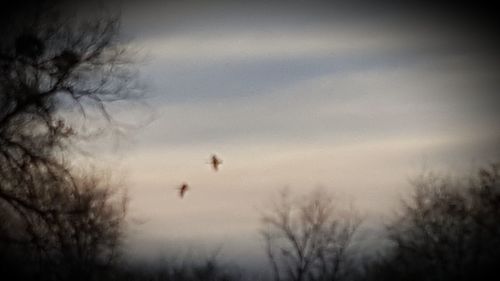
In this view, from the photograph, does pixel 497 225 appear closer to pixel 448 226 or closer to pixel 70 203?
pixel 448 226

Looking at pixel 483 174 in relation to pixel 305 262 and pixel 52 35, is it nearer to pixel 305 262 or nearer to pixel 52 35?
pixel 305 262

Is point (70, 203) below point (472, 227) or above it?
below

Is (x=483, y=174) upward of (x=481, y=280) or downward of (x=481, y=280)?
upward

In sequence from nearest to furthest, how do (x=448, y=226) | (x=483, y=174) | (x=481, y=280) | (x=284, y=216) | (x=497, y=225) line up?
(x=481, y=280) < (x=497, y=225) < (x=483, y=174) < (x=448, y=226) < (x=284, y=216)

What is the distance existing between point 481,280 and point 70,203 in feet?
47.3

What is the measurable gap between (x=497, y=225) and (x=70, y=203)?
2475 cm

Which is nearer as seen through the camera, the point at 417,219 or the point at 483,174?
the point at 483,174

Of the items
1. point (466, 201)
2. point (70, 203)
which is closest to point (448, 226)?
point (466, 201)

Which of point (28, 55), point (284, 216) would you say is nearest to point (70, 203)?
point (28, 55)

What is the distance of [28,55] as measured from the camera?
1672 cm

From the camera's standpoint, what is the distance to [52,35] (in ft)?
56.3

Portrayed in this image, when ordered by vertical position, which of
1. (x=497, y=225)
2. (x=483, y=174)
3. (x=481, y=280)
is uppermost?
(x=483, y=174)

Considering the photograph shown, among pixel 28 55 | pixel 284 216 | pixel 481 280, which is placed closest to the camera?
pixel 28 55

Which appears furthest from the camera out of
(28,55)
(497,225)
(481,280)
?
(497,225)
